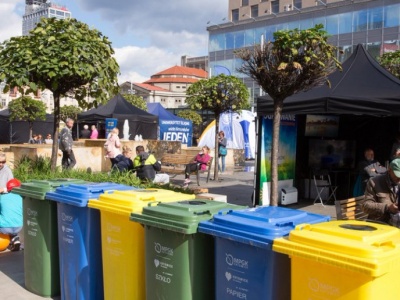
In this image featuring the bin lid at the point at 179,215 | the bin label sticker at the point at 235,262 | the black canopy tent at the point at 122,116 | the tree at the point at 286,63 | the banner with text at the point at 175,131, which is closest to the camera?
the bin label sticker at the point at 235,262

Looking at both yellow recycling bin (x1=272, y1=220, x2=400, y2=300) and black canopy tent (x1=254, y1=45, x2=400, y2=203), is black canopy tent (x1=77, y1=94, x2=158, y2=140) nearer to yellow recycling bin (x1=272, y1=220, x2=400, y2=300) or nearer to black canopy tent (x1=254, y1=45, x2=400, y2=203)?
black canopy tent (x1=254, y1=45, x2=400, y2=203)

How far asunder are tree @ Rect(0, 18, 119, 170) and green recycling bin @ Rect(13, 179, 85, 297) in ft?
9.12

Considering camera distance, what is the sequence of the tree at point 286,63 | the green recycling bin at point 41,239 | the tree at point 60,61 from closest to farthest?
the green recycling bin at point 41,239
the tree at point 286,63
the tree at point 60,61

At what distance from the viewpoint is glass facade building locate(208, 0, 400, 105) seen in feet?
131

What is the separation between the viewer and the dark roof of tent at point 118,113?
23141mm

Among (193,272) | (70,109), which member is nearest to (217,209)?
(193,272)

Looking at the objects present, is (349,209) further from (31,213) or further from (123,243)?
(31,213)

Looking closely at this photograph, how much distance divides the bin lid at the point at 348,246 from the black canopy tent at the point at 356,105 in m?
5.77

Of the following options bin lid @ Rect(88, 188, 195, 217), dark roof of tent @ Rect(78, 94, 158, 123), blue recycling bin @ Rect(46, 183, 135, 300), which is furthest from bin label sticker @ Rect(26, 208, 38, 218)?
dark roof of tent @ Rect(78, 94, 158, 123)

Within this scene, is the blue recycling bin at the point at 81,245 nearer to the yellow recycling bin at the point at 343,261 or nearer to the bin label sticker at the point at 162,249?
the bin label sticker at the point at 162,249

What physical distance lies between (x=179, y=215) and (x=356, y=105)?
19.4 feet

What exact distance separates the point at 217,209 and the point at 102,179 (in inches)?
164

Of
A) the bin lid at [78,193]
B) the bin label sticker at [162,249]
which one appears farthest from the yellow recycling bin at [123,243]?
the bin label sticker at [162,249]

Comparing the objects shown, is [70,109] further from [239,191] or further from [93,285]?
[93,285]
